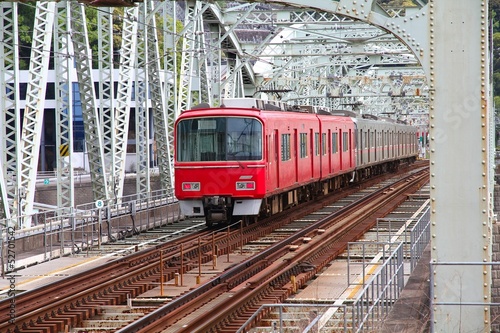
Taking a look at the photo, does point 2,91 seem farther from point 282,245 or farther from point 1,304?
point 1,304

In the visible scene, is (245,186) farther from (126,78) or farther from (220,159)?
(126,78)

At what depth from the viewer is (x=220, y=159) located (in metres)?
22.5

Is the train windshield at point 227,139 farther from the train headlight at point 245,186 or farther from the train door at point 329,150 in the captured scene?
the train door at point 329,150

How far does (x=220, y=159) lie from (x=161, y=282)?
8127 millimetres

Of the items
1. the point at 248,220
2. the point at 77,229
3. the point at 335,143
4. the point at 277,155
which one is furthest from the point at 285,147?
the point at 335,143

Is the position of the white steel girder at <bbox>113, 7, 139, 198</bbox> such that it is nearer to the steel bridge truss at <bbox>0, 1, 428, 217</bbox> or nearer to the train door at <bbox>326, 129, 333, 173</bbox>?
the steel bridge truss at <bbox>0, 1, 428, 217</bbox>

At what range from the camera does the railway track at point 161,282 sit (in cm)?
1206

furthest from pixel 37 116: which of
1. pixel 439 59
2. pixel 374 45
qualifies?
pixel 374 45

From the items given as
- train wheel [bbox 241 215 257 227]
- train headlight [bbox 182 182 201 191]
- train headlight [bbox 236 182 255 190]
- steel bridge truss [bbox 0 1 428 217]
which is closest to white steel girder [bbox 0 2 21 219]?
steel bridge truss [bbox 0 1 428 217]

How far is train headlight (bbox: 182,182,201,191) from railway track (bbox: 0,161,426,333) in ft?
Answer: 6.45

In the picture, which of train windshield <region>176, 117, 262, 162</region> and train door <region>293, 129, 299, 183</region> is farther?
train door <region>293, 129, 299, 183</region>

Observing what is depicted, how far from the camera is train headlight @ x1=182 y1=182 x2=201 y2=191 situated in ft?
74.3

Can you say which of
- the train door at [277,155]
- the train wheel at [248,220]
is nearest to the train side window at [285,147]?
the train door at [277,155]

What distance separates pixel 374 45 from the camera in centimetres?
5106
